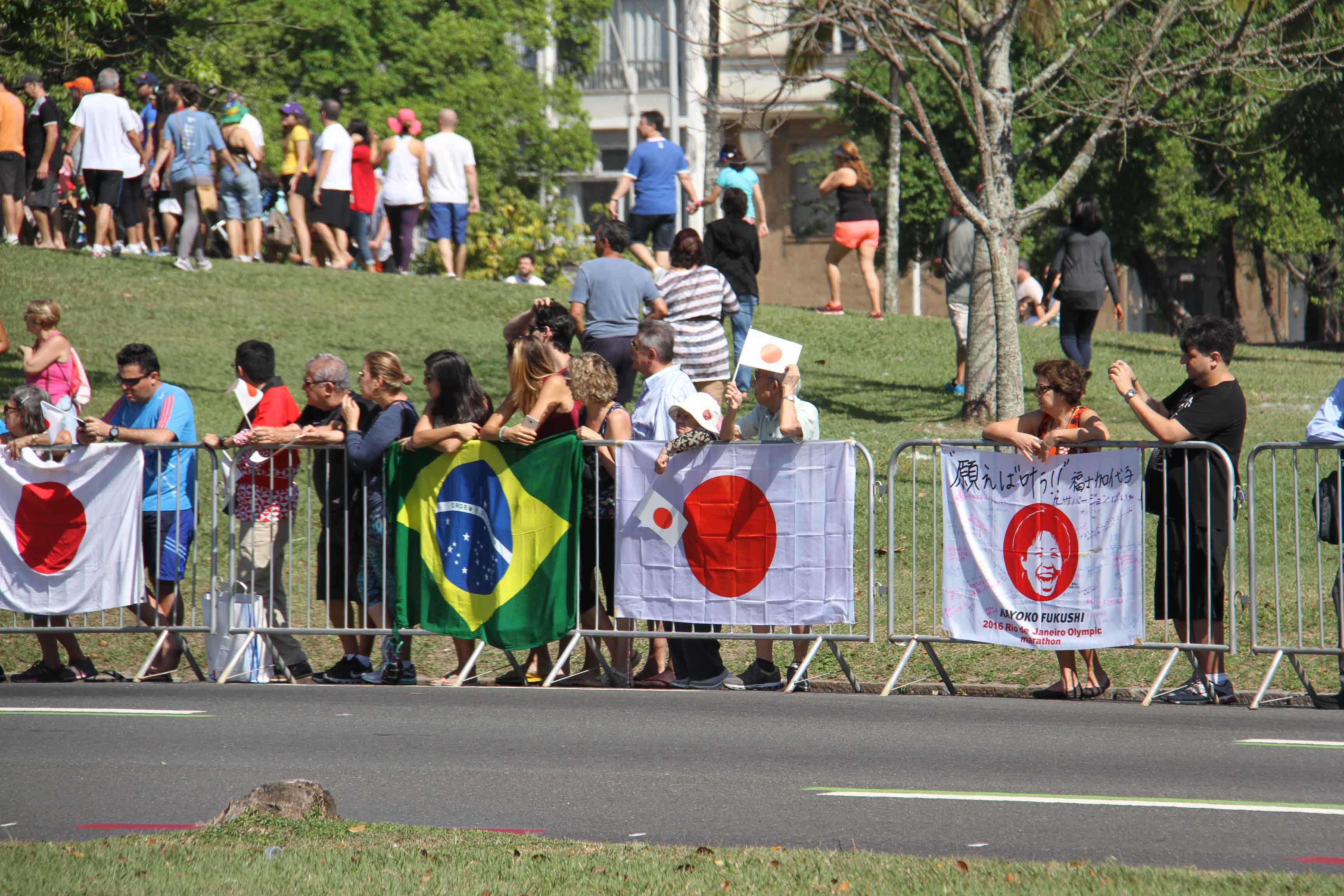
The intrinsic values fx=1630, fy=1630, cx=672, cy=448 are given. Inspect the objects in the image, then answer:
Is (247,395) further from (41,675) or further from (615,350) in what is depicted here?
(615,350)

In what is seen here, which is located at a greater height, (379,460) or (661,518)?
(379,460)

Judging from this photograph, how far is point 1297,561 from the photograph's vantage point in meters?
8.66

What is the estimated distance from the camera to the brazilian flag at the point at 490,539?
9.23m

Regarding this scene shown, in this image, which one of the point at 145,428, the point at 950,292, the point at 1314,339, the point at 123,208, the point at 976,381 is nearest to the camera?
the point at 145,428

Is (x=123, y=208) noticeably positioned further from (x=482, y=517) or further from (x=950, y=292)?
(x=482, y=517)

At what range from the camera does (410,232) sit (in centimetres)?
2073

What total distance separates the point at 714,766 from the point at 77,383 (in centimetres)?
689

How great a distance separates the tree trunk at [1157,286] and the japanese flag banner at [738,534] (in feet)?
115

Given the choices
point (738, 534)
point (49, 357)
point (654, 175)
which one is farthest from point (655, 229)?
point (738, 534)

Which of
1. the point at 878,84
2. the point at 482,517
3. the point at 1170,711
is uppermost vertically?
the point at 878,84

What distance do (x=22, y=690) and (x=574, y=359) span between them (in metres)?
3.68

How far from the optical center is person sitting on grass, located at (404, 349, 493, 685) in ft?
30.5

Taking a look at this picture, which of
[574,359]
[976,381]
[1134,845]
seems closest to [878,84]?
[976,381]

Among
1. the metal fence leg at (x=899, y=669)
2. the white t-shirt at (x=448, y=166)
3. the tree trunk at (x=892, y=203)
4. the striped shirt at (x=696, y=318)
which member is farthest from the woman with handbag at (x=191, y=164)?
the tree trunk at (x=892, y=203)
